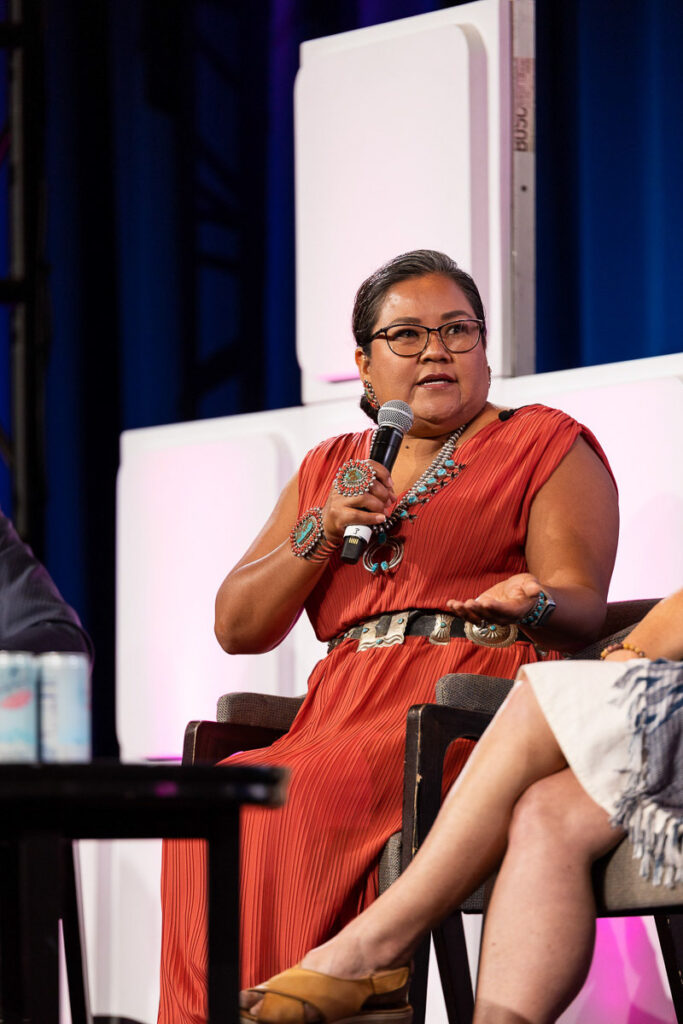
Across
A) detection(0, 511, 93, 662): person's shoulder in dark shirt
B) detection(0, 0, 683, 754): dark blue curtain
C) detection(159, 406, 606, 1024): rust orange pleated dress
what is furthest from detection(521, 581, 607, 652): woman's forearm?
detection(0, 0, 683, 754): dark blue curtain

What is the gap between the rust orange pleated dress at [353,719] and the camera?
2.08m

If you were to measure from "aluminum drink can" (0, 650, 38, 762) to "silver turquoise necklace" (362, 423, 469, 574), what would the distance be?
0.96m

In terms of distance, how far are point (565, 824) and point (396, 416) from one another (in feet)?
2.86

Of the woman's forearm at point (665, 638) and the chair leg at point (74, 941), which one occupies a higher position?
the woman's forearm at point (665, 638)

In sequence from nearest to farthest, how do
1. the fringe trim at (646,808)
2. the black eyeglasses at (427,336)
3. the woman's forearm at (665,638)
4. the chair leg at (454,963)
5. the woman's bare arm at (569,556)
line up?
the fringe trim at (646,808), the woman's forearm at (665,638), the woman's bare arm at (569,556), the chair leg at (454,963), the black eyeglasses at (427,336)

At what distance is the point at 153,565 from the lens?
3.40 metres

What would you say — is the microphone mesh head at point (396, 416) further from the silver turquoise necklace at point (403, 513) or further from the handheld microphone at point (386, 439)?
the silver turquoise necklace at point (403, 513)

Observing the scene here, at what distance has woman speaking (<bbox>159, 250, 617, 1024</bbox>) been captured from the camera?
2.09 metres

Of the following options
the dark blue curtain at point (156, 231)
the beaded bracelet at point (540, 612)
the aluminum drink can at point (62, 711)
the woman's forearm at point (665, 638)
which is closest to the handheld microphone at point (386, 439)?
the beaded bracelet at point (540, 612)

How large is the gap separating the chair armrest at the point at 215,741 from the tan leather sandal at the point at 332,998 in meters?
0.65

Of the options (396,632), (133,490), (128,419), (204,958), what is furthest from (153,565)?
(204,958)

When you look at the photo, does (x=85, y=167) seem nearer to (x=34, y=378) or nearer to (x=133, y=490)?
(x=34, y=378)

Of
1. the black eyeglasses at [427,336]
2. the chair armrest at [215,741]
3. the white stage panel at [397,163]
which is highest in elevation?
the white stage panel at [397,163]

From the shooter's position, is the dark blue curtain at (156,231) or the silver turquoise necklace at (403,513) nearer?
the silver turquoise necklace at (403,513)
